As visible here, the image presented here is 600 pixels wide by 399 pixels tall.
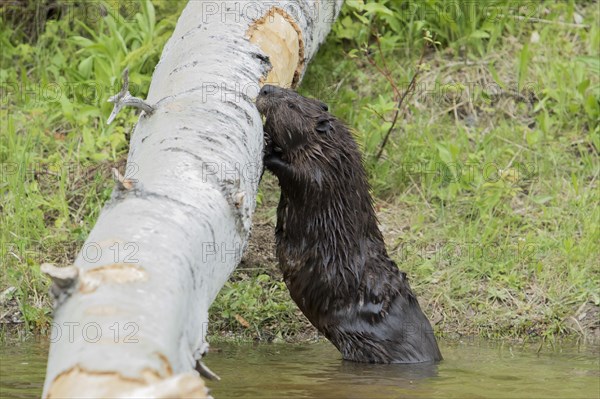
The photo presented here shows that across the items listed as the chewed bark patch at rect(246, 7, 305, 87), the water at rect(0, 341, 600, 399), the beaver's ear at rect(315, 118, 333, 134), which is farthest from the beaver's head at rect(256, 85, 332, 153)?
the water at rect(0, 341, 600, 399)

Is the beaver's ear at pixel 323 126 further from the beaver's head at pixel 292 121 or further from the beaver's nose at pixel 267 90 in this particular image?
the beaver's nose at pixel 267 90

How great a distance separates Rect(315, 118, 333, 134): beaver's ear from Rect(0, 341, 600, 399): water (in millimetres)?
1186

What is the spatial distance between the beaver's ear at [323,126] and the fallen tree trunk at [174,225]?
339 mm

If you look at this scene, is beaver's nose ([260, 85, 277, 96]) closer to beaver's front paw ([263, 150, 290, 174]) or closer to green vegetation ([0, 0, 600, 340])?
beaver's front paw ([263, 150, 290, 174])

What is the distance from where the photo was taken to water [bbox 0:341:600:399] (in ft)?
13.5

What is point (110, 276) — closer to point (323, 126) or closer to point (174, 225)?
point (174, 225)

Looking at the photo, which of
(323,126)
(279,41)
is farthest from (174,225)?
→ (279,41)

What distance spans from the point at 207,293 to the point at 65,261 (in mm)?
2754

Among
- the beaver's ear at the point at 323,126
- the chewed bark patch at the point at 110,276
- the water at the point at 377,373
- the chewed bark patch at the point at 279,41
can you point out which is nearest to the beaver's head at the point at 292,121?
the beaver's ear at the point at 323,126

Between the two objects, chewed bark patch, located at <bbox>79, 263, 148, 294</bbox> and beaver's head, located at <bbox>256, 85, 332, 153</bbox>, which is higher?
beaver's head, located at <bbox>256, 85, 332, 153</bbox>

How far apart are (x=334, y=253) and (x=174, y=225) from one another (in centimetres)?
195

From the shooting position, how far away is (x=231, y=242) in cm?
356

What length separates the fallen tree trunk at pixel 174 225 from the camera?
2453mm

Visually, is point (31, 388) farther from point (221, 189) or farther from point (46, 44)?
point (46, 44)
